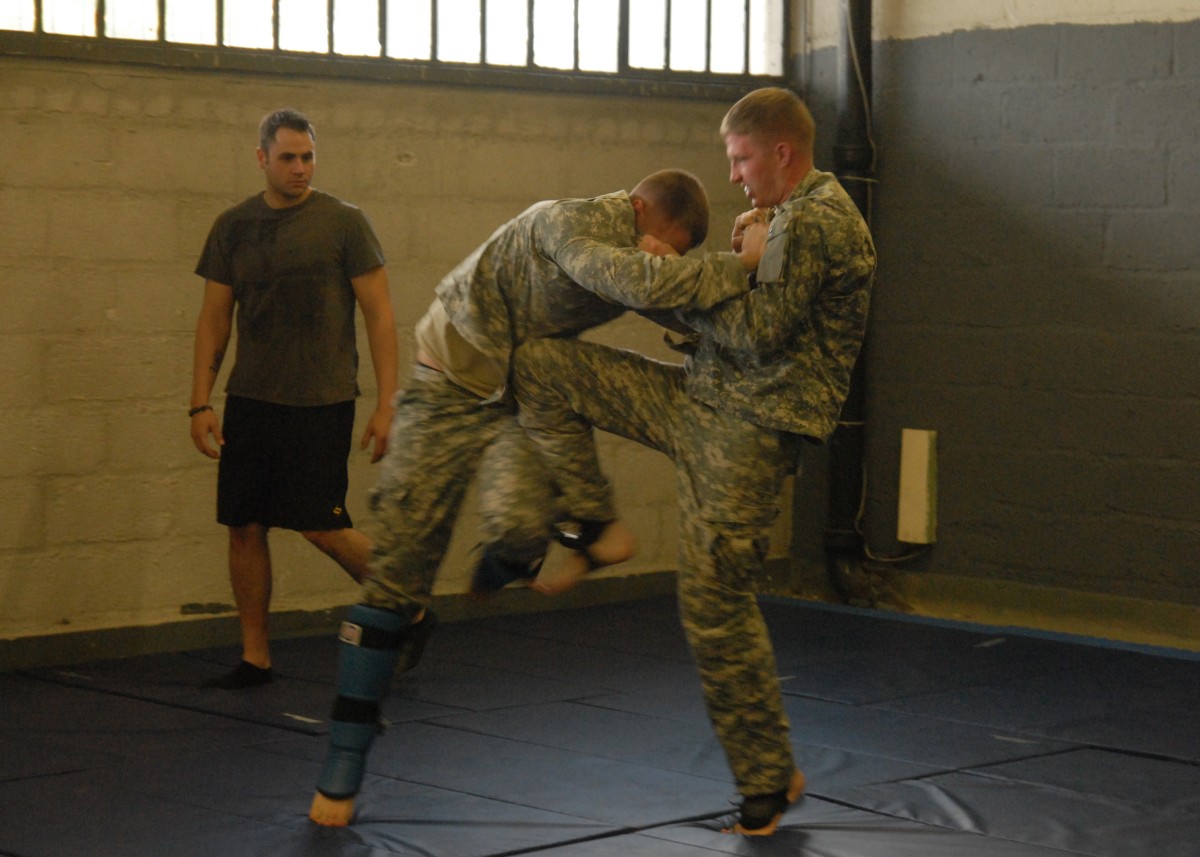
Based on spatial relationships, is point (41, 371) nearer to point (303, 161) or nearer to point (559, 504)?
point (303, 161)

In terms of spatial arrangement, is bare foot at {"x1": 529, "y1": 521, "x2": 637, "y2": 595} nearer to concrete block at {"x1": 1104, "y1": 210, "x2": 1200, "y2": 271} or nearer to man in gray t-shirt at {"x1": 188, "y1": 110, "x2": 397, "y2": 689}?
man in gray t-shirt at {"x1": 188, "y1": 110, "x2": 397, "y2": 689}

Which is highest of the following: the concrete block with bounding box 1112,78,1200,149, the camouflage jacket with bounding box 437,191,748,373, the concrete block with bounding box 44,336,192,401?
the concrete block with bounding box 1112,78,1200,149

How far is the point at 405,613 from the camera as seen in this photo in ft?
11.3

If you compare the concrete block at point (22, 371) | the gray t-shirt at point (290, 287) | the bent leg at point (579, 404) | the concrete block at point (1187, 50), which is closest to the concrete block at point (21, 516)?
the concrete block at point (22, 371)

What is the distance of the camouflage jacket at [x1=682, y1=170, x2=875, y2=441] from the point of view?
319cm

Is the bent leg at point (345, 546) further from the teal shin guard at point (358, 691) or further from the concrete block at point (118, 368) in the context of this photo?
the teal shin guard at point (358, 691)

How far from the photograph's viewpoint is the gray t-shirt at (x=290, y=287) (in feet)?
15.7

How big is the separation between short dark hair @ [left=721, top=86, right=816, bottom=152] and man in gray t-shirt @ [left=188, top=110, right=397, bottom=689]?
176 cm

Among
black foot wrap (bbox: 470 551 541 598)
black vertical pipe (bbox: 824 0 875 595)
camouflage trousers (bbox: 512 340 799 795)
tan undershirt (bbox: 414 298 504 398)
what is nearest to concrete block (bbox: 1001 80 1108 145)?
black vertical pipe (bbox: 824 0 875 595)

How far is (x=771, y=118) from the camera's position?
3303 millimetres

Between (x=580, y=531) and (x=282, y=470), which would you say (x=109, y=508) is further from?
(x=580, y=531)

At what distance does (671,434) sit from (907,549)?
3164mm

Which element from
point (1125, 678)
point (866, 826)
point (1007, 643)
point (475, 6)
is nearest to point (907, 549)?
point (1007, 643)

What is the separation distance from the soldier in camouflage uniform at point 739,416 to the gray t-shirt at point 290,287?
4.95 feet
